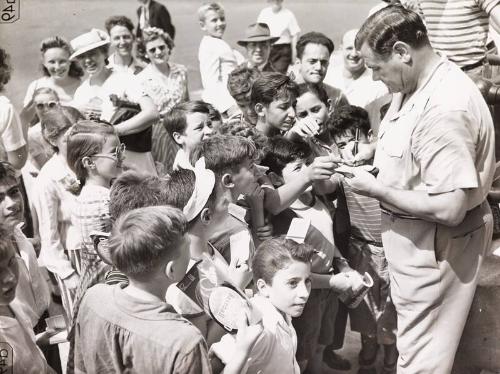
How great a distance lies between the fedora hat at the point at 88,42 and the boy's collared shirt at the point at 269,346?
313cm

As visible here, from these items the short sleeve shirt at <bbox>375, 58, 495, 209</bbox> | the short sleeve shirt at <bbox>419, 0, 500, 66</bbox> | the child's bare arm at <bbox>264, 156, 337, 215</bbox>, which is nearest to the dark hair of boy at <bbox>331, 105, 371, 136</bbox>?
the child's bare arm at <bbox>264, 156, 337, 215</bbox>

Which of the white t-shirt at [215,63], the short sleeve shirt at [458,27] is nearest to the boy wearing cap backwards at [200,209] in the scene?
the short sleeve shirt at [458,27]

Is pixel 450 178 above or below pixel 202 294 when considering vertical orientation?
above

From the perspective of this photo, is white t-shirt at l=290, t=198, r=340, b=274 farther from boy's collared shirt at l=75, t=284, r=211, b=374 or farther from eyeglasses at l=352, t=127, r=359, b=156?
boy's collared shirt at l=75, t=284, r=211, b=374

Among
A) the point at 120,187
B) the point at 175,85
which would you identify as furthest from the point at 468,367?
the point at 175,85

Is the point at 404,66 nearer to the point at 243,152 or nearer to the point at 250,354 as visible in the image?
the point at 243,152

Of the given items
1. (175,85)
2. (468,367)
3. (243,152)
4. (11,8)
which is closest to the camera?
(243,152)

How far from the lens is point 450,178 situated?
8.96 ft

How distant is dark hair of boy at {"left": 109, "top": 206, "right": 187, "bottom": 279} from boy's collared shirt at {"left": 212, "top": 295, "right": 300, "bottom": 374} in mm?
452

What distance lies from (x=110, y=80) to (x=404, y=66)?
278cm

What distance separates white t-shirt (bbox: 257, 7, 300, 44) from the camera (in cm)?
768

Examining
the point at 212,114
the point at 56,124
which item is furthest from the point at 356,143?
the point at 56,124

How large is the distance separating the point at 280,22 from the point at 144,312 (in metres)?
6.14

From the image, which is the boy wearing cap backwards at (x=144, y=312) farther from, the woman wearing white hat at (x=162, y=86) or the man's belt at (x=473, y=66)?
the man's belt at (x=473, y=66)
